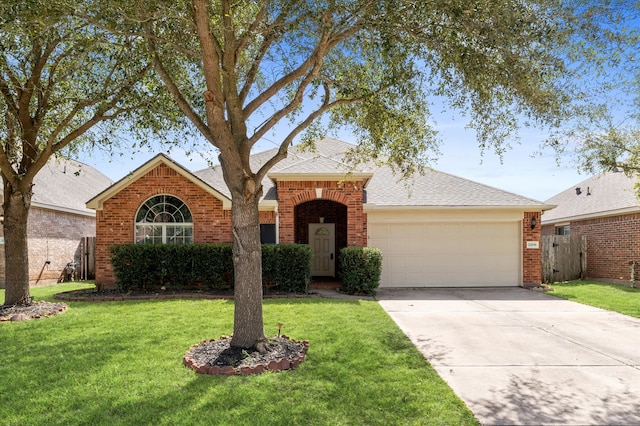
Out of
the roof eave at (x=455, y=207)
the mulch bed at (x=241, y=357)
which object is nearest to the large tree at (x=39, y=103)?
the mulch bed at (x=241, y=357)

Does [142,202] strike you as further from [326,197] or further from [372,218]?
[372,218]

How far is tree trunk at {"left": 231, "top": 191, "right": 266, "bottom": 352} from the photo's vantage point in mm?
6086

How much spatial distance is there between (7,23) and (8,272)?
6.40m

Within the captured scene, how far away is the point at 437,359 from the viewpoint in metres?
6.12

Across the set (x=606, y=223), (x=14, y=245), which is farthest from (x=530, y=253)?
(x=14, y=245)

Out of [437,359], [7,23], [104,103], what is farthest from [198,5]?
[437,359]

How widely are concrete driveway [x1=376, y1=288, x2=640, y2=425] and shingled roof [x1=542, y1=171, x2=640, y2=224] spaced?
7440 millimetres

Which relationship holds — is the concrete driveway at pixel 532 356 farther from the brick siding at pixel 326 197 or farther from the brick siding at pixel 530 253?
the brick siding at pixel 530 253

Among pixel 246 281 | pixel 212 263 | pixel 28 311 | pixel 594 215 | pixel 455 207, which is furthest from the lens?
pixel 594 215

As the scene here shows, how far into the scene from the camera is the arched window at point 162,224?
13.5 metres

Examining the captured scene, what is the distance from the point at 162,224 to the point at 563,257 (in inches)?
582

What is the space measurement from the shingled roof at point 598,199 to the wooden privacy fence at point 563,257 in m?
1.39

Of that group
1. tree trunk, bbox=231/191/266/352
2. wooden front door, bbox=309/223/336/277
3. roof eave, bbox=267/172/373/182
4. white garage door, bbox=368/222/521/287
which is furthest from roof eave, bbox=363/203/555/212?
tree trunk, bbox=231/191/266/352

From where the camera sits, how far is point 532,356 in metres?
A: 6.33
